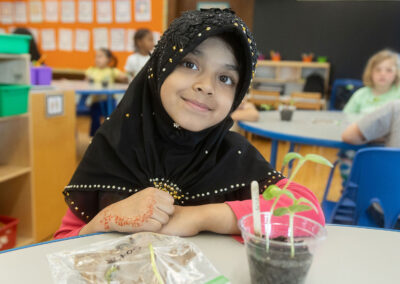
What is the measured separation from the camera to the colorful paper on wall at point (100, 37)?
620cm

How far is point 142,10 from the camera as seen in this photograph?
5.93m

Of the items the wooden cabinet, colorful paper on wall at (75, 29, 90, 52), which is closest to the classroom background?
colorful paper on wall at (75, 29, 90, 52)

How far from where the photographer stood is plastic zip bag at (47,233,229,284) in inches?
21.3

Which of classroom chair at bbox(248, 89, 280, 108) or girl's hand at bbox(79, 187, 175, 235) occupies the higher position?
girl's hand at bbox(79, 187, 175, 235)

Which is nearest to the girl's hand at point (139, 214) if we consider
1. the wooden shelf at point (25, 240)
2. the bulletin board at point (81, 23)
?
the wooden shelf at point (25, 240)

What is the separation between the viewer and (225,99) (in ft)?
2.86

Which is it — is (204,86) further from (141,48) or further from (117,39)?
(117,39)

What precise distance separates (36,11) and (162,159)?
6.56m

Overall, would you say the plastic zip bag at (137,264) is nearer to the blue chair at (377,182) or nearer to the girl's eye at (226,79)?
the girl's eye at (226,79)

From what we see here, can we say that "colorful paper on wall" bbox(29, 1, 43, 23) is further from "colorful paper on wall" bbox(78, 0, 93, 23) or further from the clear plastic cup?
the clear plastic cup

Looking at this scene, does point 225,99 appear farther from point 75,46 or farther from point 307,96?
point 75,46

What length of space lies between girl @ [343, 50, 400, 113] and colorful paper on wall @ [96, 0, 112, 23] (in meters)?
4.34

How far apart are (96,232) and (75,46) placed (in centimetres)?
620

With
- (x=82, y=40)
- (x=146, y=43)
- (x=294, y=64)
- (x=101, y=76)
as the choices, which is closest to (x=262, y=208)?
(x=146, y=43)
